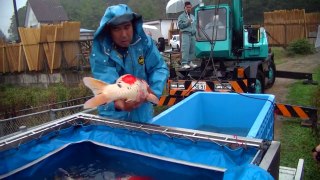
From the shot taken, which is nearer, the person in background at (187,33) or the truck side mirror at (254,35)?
the truck side mirror at (254,35)

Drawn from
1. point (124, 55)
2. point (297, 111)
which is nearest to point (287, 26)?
point (297, 111)

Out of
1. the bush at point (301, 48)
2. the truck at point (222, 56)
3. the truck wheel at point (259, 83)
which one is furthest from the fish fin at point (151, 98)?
the bush at point (301, 48)

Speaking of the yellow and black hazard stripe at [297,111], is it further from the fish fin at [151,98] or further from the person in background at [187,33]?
the fish fin at [151,98]

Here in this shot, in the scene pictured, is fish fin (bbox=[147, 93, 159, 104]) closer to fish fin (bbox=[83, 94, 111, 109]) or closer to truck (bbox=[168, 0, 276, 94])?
fish fin (bbox=[83, 94, 111, 109])

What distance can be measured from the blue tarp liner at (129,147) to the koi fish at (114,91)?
1.43ft

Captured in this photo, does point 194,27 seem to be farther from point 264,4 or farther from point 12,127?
point 264,4

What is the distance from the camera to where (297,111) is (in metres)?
5.38

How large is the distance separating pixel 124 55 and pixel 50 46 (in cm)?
1279

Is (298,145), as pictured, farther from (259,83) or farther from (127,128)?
(127,128)

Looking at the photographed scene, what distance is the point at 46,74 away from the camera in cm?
1475

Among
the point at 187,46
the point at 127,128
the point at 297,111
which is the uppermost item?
the point at 187,46

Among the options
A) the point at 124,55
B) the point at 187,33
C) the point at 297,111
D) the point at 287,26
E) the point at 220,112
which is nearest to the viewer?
the point at 124,55

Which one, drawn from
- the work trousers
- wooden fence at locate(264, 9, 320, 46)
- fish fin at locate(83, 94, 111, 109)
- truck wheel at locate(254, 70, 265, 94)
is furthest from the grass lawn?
wooden fence at locate(264, 9, 320, 46)

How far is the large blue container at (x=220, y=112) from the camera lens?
3938 millimetres
